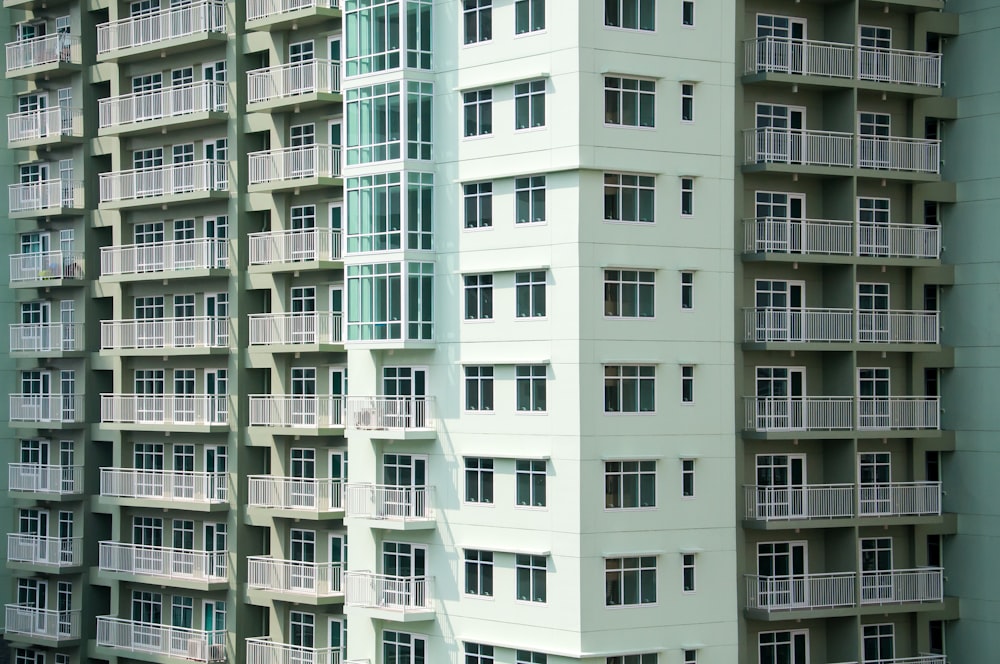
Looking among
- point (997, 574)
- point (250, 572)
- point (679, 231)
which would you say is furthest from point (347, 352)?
point (997, 574)

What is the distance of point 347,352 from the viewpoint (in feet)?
174

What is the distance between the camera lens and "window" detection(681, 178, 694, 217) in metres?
47.8

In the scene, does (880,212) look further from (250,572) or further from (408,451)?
(250,572)

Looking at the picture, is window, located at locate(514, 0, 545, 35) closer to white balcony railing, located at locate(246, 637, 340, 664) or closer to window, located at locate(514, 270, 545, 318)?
window, located at locate(514, 270, 545, 318)

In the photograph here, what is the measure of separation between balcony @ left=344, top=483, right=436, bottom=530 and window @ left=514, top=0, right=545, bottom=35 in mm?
11889

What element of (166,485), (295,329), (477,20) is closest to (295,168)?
(295,329)

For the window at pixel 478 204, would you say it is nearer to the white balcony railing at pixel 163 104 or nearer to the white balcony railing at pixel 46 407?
the white balcony railing at pixel 163 104

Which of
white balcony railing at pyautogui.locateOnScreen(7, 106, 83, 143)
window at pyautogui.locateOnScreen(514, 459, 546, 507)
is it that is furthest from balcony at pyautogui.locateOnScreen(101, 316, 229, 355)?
window at pyautogui.locateOnScreen(514, 459, 546, 507)

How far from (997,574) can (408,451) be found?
15.5 metres

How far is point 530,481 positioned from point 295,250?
11.4 metres

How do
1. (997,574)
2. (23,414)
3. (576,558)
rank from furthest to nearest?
(23,414)
(997,574)
(576,558)

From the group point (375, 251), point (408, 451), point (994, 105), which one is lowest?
point (408, 451)

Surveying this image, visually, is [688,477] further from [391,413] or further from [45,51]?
[45,51]

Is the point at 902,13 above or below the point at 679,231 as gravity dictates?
above
